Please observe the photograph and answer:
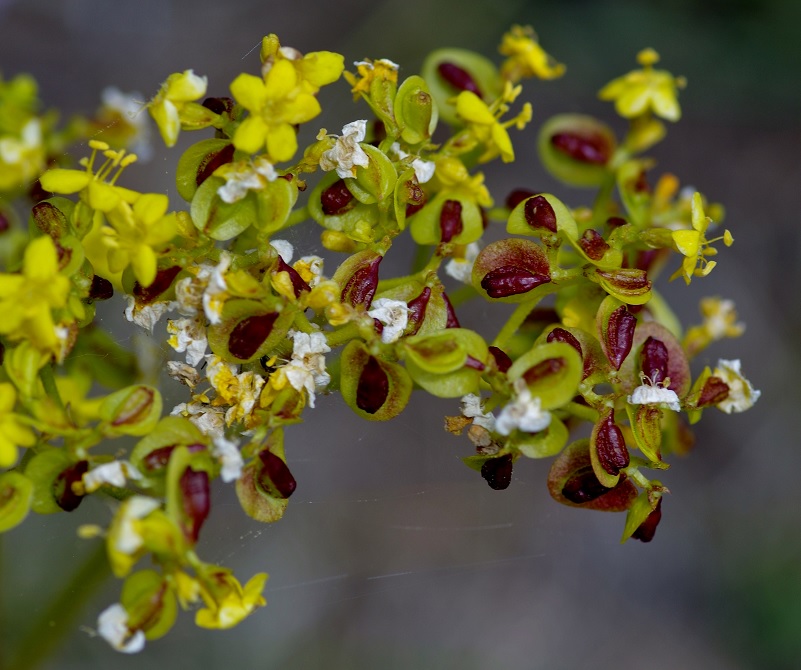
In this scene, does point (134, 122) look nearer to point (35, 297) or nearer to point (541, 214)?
point (35, 297)

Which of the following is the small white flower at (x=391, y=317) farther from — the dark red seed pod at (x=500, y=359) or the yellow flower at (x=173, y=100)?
the yellow flower at (x=173, y=100)

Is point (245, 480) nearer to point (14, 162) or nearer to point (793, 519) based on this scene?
point (14, 162)

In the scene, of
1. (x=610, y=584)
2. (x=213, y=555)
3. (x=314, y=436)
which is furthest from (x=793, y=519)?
(x=213, y=555)

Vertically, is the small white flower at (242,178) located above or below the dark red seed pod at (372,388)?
above

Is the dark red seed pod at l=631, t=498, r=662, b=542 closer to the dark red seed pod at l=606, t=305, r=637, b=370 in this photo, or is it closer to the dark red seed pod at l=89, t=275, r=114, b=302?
the dark red seed pod at l=606, t=305, r=637, b=370

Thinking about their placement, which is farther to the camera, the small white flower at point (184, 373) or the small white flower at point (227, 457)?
the small white flower at point (184, 373)

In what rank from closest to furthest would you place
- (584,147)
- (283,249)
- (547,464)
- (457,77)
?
(283,249)
(457,77)
(584,147)
(547,464)

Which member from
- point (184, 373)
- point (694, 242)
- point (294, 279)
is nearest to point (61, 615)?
point (184, 373)

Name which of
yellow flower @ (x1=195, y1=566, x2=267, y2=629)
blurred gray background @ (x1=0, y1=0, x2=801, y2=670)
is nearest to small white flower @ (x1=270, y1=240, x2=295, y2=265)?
yellow flower @ (x1=195, y1=566, x2=267, y2=629)

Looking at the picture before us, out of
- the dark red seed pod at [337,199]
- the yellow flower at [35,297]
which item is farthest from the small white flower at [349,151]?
the yellow flower at [35,297]
